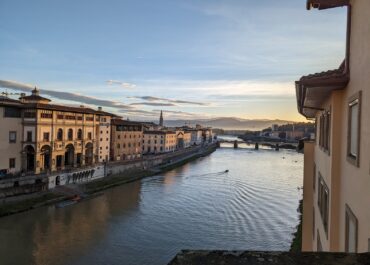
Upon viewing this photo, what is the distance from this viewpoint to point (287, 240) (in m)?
12.7

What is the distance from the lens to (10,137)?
19172mm

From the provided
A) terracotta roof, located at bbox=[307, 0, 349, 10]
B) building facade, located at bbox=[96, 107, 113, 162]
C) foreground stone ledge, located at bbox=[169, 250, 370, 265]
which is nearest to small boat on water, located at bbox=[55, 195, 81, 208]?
building facade, located at bbox=[96, 107, 113, 162]

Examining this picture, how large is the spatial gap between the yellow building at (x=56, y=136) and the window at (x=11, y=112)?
0.32 meters

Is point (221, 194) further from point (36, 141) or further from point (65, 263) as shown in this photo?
point (65, 263)

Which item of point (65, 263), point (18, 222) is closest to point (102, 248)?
point (65, 263)

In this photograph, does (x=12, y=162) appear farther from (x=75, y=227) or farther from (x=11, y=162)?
(x=75, y=227)

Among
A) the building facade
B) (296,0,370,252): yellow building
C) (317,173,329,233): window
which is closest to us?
(296,0,370,252): yellow building

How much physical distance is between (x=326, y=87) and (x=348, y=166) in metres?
0.53

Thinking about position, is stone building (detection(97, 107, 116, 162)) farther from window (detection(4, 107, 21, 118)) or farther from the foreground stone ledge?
the foreground stone ledge

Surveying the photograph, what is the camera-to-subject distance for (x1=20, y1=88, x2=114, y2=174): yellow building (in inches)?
786

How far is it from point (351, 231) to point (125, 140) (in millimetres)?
31138

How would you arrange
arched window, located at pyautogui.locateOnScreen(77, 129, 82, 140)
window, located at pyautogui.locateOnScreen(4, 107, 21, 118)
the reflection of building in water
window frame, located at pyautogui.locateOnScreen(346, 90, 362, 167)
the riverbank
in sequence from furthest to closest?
1. arched window, located at pyautogui.locateOnScreen(77, 129, 82, 140)
2. window, located at pyautogui.locateOnScreen(4, 107, 21, 118)
3. the riverbank
4. the reflection of building in water
5. window frame, located at pyautogui.locateOnScreen(346, 90, 362, 167)

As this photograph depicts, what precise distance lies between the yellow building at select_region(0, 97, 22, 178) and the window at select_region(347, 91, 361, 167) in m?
19.1

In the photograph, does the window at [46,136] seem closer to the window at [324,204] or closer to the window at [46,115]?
the window at [46,115]
